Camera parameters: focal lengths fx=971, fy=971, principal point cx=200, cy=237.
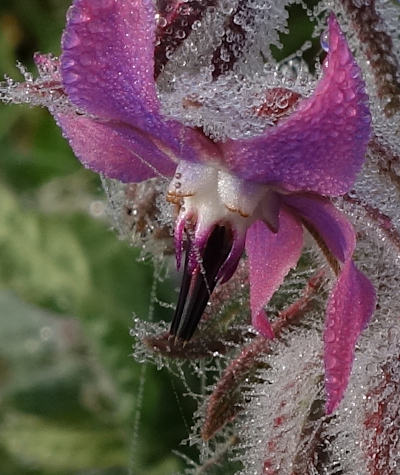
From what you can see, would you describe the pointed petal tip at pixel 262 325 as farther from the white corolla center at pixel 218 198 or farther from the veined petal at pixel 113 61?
the veined petal at pixel 113 61

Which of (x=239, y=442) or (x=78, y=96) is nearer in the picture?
(x=78, y=96)

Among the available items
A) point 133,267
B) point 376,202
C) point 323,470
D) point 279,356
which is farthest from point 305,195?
point 133,267

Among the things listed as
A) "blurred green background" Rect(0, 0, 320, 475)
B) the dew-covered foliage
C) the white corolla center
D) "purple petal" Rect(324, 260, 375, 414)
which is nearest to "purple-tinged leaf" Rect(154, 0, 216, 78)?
the dew-covered foliage

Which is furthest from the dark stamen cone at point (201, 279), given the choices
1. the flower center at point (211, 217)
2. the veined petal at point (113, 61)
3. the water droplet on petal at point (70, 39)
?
the water droplet on petal at point (70, 39)

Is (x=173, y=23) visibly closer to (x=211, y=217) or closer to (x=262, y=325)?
(x=211, y=217)

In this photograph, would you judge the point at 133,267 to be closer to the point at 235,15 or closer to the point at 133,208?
the point at 133,208

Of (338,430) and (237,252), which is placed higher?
(237,252)

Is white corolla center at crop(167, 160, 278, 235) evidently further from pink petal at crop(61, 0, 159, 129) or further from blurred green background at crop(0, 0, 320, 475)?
blurred green background at crop(0, 0, 320, 475)
